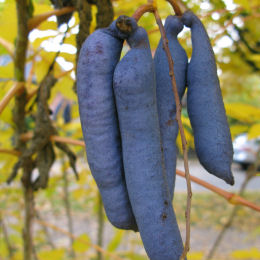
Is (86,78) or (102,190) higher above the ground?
(86,78)

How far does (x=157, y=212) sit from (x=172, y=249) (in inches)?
2.3

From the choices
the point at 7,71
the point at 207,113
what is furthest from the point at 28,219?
the point at 207,113

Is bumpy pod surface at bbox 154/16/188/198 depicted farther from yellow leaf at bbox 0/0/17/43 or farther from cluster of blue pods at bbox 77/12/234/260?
yellow leaf at bbox 0/0/17/43

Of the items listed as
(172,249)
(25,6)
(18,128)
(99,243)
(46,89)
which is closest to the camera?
(172,249)

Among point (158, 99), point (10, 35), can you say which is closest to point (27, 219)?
point (10, 35)

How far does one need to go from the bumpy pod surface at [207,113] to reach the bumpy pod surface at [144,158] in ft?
0.32

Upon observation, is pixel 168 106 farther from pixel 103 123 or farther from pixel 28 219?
pixel 28 219

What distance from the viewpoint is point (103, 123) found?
0.54 metres

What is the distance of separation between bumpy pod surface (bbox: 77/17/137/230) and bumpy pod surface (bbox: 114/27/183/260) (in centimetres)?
2

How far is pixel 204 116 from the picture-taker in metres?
0.58

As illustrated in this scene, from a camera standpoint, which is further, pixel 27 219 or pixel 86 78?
pixel 27 219

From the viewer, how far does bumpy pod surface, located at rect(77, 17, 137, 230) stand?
536 mm

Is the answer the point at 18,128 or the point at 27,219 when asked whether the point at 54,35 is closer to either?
the point at 18,128

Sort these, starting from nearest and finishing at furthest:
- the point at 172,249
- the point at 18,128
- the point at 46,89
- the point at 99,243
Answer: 1. the point at 172,249
2. the point at 46,89
3. the point at 18,128
4. the point at 99,243
